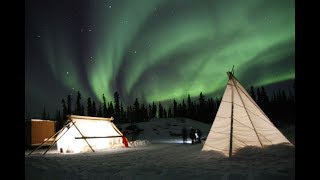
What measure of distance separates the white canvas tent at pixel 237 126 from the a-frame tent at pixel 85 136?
8850mm

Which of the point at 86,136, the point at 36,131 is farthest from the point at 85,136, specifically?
the point at 36,131

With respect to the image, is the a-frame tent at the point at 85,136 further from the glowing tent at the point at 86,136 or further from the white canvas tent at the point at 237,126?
the white canvas tent at the point at 237,126

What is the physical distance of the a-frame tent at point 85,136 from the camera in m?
17.7

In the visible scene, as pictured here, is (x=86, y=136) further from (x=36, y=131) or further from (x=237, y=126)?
(x=237, y=126)

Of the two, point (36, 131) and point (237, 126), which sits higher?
point (237, 126)

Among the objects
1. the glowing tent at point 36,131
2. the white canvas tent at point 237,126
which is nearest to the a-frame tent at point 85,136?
the glowing tent at point 36,131

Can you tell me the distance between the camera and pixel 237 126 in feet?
41.2

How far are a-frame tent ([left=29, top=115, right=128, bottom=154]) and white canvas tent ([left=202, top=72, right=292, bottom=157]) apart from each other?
29.0 ft

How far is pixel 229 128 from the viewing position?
39.9ft

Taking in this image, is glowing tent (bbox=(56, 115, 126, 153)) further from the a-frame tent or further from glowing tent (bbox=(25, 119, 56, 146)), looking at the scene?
glowing tent (bbox=(25, 119, 56, 146))

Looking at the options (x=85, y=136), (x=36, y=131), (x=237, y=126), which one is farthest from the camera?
(x=36, y=131)

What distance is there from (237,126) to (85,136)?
10.8 metres
